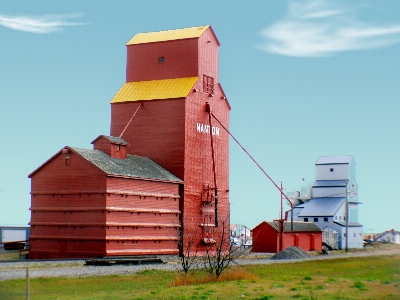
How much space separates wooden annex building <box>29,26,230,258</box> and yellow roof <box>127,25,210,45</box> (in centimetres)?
11

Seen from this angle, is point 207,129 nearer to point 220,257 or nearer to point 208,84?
point 208,84

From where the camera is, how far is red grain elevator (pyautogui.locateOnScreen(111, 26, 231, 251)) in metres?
55.5

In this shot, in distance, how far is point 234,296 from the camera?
22547mm

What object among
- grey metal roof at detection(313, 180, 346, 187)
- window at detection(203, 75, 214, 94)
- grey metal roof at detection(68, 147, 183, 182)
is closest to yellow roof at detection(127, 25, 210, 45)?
window at detection(203, 75, 214, 94)

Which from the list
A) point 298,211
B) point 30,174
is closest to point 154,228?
point 30,174

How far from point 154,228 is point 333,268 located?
48.3ft

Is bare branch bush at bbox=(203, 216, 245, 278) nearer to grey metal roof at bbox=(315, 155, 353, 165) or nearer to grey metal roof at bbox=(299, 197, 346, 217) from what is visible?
grey metal roof at bbox=(299, 197, 346, 217)

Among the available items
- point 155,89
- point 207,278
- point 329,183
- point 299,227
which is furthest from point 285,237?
point 207,278

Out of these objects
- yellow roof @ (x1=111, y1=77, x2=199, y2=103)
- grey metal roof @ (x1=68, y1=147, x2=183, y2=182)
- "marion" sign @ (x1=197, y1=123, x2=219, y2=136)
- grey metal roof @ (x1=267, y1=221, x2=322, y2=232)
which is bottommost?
grey metal roof @ (x1=267, y1=221, x2=322, y2=232)

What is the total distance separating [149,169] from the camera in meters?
52.5

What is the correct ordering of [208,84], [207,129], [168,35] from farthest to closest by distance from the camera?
1. [168,35]
2. [208,84]
3. [207,129]

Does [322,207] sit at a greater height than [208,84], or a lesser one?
lesser

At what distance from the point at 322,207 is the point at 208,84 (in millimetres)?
32628

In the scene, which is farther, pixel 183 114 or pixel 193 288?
pixel 183 114
